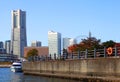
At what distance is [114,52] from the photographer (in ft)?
155

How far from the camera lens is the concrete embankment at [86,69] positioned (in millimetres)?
41312

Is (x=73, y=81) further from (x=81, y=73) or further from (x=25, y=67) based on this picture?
(x=25, y=67)

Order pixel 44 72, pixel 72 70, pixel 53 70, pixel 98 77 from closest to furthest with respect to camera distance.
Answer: pixel 98 77 < pixel 72 70 < pixel 53 70 < pixel 44 72

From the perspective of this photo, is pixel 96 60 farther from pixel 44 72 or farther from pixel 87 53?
pixel 44 72

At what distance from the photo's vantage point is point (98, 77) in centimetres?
4428

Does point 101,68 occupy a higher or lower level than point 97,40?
lower

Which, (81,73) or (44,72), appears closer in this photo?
(81,73)

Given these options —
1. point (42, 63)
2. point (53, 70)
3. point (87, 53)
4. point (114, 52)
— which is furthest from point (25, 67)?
point (114, 52)

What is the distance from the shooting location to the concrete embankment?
41312 millimetres

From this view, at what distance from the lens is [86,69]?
49344 mm

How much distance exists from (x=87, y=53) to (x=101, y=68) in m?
7.97

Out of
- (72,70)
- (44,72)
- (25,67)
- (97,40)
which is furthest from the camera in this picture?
(97,40)

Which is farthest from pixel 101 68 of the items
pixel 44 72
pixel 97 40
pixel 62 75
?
pixel 97 40

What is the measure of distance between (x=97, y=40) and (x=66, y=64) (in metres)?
49.7
